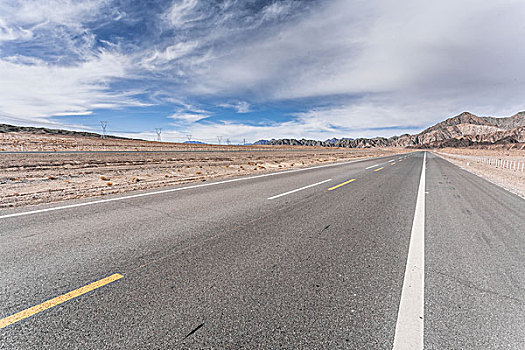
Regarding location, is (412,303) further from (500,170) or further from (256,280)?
(500,170)

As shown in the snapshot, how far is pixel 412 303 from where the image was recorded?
8.07ft

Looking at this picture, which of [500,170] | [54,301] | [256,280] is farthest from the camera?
[500,170]

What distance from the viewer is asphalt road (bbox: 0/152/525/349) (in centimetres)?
202

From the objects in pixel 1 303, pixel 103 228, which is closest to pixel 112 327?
pixel 1 303

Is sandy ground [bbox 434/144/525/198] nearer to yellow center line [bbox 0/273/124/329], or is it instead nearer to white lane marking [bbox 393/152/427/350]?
white lane marking [bbox 393/152/427/350]

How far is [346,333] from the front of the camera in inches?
81.1

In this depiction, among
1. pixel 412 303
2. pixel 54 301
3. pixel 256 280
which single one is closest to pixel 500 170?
pixel 412 303

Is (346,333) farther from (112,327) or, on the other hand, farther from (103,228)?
(103,228)

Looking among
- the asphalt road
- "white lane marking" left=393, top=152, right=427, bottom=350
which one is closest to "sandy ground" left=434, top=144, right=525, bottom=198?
the asphalt road

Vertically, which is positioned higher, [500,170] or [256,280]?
[256,280]

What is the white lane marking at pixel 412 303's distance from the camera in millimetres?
1993

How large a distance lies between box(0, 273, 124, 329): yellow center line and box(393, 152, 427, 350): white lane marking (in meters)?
2.89

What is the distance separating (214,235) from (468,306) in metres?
3.37

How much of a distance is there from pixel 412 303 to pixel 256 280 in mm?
1615
